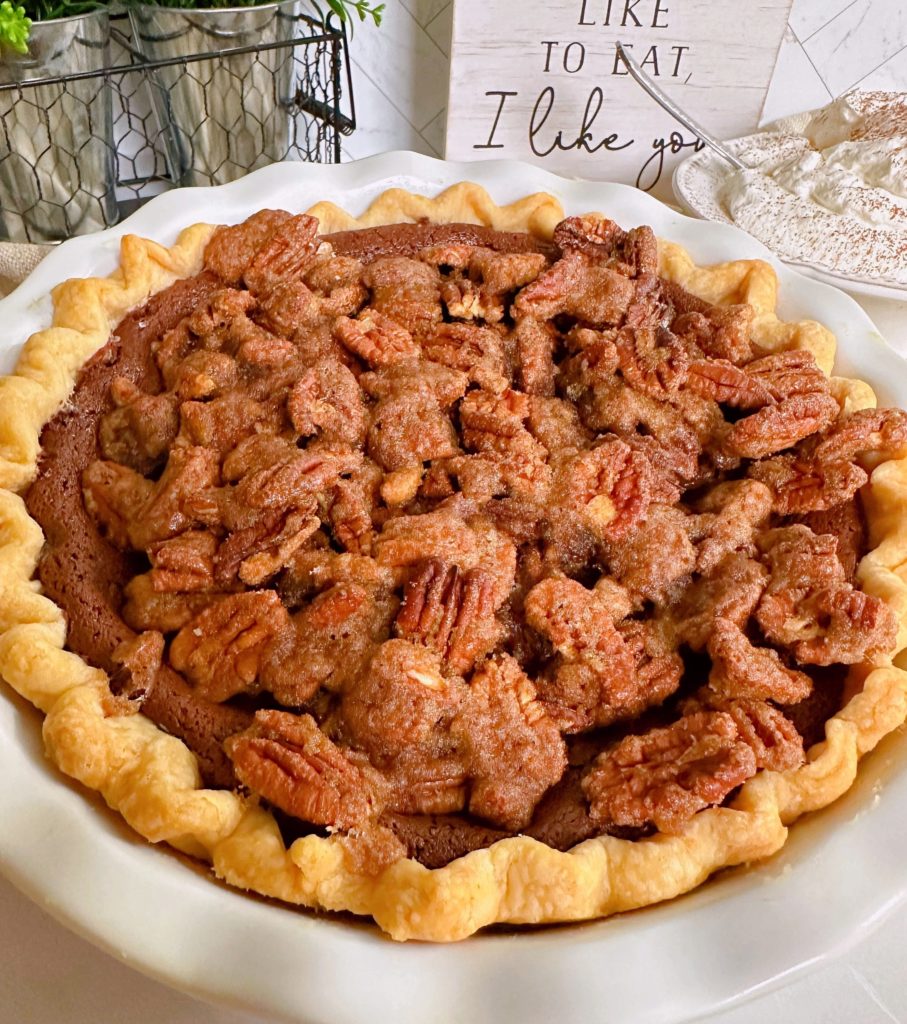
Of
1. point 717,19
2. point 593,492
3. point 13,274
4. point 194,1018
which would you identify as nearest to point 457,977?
point 194,1018

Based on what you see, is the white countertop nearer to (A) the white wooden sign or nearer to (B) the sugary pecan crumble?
(B) the sugary pecan crumble

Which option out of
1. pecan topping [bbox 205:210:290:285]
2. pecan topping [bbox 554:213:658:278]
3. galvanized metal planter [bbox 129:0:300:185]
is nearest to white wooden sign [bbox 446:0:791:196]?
galvanized metal planter [bbox 129:0:300:185]

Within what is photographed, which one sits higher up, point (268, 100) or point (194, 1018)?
point (268, 100)

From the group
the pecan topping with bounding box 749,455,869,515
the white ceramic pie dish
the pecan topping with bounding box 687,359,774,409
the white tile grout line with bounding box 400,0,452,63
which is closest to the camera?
the white ceramic pie dish

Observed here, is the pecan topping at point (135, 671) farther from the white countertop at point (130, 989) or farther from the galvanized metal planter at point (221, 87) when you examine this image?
the galvanized metal planter at point (221, 87)

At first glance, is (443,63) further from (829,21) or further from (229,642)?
(229,642)

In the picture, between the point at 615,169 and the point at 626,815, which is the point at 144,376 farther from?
the point at 615,169
